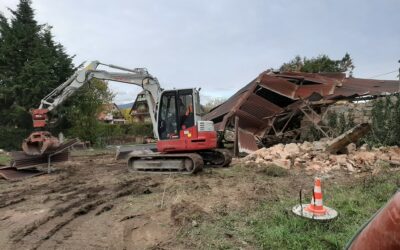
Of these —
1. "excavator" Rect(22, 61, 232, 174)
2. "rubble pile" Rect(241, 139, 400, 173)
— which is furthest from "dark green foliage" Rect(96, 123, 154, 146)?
"rubble pile" Rect(241, 139, 400, 173)

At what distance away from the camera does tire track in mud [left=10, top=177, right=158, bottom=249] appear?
5113mm

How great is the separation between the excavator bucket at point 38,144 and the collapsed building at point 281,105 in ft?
23.0

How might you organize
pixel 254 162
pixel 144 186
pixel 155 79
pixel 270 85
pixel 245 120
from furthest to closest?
pixel 270 85, pixel 245 120, pixel 155 79, pixel 254 162, pixel 144 186

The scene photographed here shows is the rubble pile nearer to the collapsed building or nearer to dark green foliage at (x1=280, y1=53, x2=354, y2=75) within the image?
the collapsed building

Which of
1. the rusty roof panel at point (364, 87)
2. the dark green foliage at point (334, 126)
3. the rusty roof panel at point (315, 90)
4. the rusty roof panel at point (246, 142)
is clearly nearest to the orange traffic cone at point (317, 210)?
the rusty roof panel at point (246, 142)

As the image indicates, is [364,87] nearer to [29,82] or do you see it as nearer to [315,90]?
[315,90]

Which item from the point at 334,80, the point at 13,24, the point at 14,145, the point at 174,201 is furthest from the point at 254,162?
the point at 13,24

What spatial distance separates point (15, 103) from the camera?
26.5m

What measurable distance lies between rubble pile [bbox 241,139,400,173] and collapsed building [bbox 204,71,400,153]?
2548mm

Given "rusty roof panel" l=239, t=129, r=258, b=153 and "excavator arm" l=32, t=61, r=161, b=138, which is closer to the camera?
"excavator arm" l=32, t=61, r=161, b=138

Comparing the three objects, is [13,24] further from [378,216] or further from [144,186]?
[378,216]

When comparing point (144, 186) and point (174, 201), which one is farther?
point (144, 186)

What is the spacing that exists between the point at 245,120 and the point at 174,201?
33.4 feet

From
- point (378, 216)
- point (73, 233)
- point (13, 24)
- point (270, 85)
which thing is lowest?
point (73, 233)
